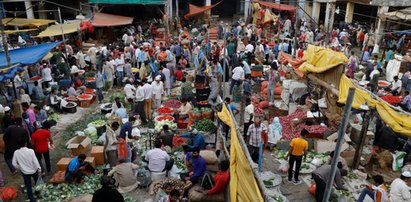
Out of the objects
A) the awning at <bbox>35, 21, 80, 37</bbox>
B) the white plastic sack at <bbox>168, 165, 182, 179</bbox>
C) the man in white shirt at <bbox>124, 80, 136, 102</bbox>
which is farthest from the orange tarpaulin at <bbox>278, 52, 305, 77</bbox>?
the awning at <bbox>35, 21, 80, 37</bbox>

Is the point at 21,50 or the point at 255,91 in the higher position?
the point at 21,50

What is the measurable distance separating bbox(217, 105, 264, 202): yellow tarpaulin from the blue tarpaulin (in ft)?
28.7

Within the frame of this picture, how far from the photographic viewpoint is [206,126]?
10.9m

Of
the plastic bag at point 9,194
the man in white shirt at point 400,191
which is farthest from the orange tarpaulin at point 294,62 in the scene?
→ the plastic bag at point 9,194

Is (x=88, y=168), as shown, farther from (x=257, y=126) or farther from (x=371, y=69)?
(x=371, y=69)

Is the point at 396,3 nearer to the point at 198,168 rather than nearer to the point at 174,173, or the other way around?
the point at 174,173

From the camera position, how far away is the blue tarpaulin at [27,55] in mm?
12137

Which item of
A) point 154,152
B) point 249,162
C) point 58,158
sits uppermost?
point 249,162

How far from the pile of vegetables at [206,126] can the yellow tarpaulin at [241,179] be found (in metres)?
3.56

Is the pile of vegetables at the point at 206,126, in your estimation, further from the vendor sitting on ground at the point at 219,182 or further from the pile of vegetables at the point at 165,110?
the vendor sitting on ground at the point at 219,182

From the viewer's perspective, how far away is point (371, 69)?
16844 millimetres

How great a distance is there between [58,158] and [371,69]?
14481 millimetres

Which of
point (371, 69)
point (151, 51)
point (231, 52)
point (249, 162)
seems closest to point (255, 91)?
point (231, 52)

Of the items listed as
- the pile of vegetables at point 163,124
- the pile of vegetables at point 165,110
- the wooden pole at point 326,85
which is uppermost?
the wooden pole at point 326,85
